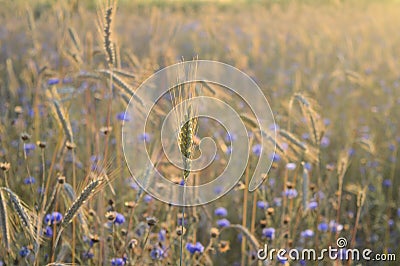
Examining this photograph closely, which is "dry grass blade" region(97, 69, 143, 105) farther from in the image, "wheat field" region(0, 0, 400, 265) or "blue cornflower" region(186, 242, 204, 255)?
"blue cornflower" region(186, 242, 204, 255)

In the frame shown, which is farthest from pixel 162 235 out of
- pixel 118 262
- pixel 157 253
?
pixel 118 262

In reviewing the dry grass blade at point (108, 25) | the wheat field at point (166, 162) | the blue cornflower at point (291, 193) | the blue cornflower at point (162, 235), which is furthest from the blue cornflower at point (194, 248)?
the dry grass blade at point (108, 25)

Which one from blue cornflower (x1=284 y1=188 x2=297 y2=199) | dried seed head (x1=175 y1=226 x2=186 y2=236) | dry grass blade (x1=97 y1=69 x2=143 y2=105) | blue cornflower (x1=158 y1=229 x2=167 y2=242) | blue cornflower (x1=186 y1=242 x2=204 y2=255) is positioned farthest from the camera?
blue cornflower (x1=284 y1=188 x2=297 y2=199)

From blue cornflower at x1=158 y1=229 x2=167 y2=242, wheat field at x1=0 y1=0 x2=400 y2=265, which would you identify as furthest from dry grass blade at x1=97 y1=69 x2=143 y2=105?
blue cornflower at x1=158 y1=229 x2=167 y2=242

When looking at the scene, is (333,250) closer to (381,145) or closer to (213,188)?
(213,188)

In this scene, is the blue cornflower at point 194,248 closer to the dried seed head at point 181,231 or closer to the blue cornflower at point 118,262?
the dried seed head at point 181,231

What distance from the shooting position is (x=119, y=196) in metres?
2.31

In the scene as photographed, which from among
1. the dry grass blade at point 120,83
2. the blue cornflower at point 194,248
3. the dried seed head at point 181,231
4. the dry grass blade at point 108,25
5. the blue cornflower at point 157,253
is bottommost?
the blue cornflower at point 157,253

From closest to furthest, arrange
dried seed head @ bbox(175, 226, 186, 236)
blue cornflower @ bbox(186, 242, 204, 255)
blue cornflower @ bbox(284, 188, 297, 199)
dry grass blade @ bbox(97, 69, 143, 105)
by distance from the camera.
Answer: dried seed head @ bbox(175, 226, 186, 236)
dry grass blade @ bbox(97, 69, 143, 105)
blue cornflower @ bbox(186, 242, 204, 255)
blue cornflower @ bbox(284, 188, 297, 199)

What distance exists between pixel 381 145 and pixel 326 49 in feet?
9.20

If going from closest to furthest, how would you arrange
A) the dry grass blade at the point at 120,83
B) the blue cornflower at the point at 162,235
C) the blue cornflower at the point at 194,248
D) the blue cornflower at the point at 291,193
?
the dry grass blade at the point at 120,83 < the blue cornflower at the point at 194,248 < the blue cornflower at the point at 162,235 < the blue cornflower at the point at 291,193

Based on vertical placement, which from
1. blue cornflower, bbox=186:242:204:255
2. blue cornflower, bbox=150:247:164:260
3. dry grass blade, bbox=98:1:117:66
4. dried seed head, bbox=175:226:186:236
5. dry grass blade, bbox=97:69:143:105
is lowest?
blue cornflower, bbox=150:247:164:260

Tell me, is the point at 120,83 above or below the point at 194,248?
above

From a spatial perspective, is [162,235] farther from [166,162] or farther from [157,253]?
[166,162]
